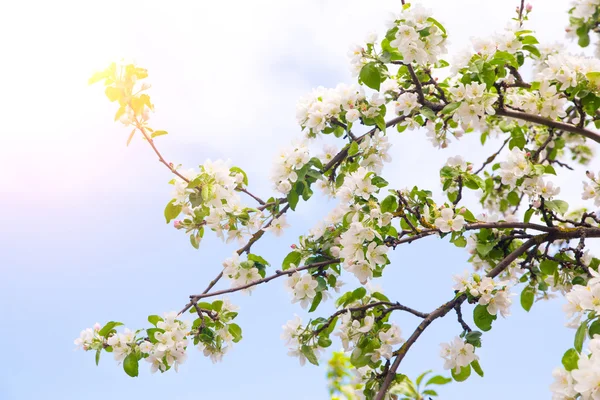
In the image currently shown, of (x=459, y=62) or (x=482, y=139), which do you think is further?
(x=482, y=139)

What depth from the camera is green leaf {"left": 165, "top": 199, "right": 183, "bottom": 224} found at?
134 inches

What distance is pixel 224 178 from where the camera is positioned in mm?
3383

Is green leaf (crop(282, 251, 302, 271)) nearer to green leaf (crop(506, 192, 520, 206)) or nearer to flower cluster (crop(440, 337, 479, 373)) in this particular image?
flower cluster (crop(440, 337, 479, 373))

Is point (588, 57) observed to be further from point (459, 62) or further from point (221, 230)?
point (221, 230)

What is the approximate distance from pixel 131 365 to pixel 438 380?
175 centimetres

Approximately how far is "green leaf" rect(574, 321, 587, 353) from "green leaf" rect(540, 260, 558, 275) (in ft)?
5.38

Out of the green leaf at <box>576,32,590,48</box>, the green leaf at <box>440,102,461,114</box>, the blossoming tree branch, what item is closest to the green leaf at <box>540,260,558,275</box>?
the blossoming tree branch

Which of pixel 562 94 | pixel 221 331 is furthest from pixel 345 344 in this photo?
pixel 562 94

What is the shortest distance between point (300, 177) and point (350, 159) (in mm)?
497

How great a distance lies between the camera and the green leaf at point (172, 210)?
11.2ft

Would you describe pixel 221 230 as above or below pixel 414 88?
below

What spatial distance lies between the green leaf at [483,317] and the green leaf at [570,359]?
3.45 feet

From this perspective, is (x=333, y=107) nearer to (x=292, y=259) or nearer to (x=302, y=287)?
(x=292, y=259)

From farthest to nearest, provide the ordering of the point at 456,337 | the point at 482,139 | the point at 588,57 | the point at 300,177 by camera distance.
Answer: the point at 482,139 → the point at 588,57 → the point at 300,177 → the point at 456,337
